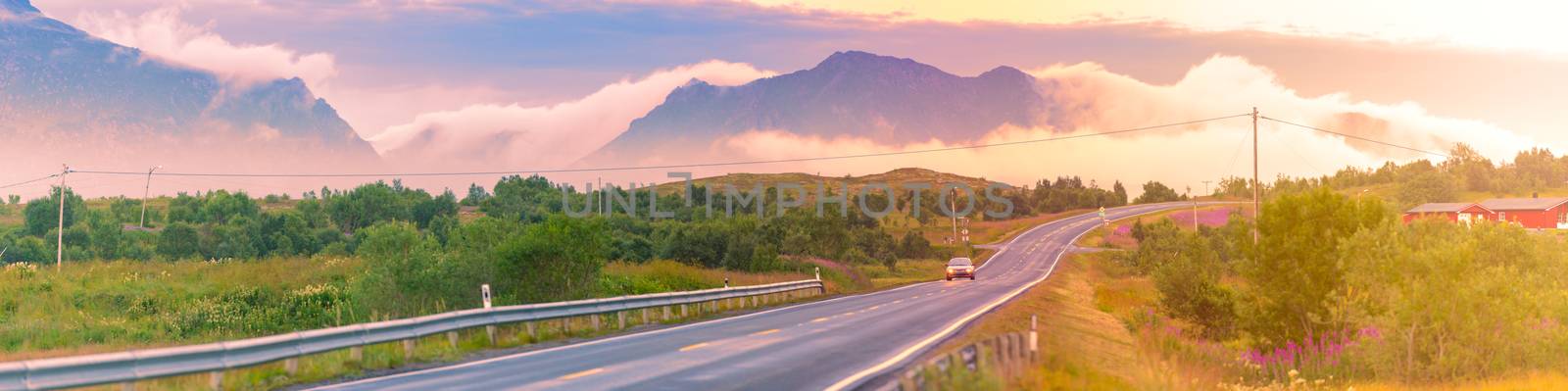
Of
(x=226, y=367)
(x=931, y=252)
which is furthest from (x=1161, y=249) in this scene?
(x=226, y=367)

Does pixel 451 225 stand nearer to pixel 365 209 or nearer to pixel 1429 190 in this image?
pixel 365 209

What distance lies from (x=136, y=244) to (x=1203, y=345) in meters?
95.6

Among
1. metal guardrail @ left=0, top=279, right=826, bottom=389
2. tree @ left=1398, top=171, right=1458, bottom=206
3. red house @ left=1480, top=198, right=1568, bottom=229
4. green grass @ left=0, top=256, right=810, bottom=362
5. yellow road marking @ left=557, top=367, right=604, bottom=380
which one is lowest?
green grass @ left=0, top=256, right=810, bottom=362

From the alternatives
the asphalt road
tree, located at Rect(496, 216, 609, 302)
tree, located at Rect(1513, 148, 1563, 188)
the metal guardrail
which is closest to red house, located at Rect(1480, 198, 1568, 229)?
tree, located at Rect(1513, 148, 1563, 188)

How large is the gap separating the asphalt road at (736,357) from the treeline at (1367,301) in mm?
9103

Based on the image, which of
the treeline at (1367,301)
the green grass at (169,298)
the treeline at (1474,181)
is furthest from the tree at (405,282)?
the treeline at (1474,181)

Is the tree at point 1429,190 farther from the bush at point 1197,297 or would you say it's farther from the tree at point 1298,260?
the tree at point 1298,260

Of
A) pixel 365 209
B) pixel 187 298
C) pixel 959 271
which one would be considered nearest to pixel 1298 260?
pixel 959 271

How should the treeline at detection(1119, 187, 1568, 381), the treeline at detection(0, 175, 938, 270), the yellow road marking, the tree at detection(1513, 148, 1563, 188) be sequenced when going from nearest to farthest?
1. the yellow road marking
2. the treeline at detection(1119, 187, 1568, 381)
3. the treeline at detection(0, 175, 938, 270)
4. the tree at detection(1513, 148, 1563, 188)

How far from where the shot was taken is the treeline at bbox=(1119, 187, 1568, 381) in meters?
29.8

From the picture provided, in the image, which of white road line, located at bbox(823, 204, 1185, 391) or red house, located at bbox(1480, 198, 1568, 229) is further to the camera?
red house, located at bbox(1480, 198, 1568, 229)

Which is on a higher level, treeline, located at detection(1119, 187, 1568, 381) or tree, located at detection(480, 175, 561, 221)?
tree, located at detection(480, 175, 561, 221)

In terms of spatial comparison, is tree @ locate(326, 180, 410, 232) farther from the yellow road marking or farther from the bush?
the yellow road marking

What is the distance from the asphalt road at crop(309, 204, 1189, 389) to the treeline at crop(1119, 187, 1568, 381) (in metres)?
9.10
